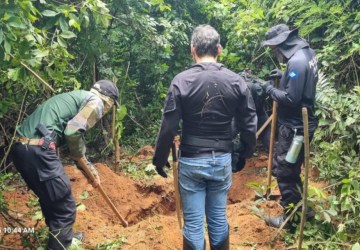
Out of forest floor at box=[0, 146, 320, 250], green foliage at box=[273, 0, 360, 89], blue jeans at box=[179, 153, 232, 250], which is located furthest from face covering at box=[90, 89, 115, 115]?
green foliage at box=[273, 0, 360, 89]

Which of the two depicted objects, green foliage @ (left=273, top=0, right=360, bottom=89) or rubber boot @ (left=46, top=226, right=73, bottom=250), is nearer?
rubber boot @ (left=46, top=226, right=73, bottom=250)

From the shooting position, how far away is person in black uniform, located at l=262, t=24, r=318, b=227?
3912 mm

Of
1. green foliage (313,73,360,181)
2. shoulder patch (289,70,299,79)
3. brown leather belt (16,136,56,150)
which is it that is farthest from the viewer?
green foliage (313,73,360,181)

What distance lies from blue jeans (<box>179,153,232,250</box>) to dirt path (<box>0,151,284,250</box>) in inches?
30.8

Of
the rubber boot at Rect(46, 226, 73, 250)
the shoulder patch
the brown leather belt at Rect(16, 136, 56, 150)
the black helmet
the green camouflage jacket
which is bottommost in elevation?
the rubber boot at Rect(46, 226, 73, 250)

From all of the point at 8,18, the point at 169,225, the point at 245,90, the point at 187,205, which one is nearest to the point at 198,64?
the point at 245,90

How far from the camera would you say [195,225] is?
3363mm

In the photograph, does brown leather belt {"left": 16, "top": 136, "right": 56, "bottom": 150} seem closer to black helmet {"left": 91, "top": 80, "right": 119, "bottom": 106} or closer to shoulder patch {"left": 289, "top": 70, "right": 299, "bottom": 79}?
black helmet {"left": 91, "top": 80, "right": 119, "bottom": 106}

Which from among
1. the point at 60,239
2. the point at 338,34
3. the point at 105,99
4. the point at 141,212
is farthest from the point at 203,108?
the point at 338,34

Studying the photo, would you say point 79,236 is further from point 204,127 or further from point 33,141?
point 204,127

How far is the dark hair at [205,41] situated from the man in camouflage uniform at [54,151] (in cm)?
118

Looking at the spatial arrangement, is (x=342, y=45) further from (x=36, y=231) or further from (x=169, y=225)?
(x=36, y=231)

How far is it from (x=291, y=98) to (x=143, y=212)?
2625 millimetres

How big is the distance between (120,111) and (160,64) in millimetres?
1767
